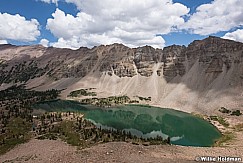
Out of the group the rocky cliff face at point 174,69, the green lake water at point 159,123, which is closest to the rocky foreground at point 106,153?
the green lake water at point 159,123

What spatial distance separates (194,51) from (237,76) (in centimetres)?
4277

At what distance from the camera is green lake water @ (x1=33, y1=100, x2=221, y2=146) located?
71.2 meters

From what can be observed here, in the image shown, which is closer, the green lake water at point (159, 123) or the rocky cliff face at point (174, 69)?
the green lake water at point (159, 123)

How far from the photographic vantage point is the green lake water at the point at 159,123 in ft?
234

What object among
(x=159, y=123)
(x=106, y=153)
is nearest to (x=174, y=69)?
(x=159, y=123)

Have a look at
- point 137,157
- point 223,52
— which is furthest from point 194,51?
point 137,157

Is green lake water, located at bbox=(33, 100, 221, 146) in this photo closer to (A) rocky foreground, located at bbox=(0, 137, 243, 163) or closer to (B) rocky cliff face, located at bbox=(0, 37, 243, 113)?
(A) rocky foreground, located at bbox=(0, 137, 243, 163)

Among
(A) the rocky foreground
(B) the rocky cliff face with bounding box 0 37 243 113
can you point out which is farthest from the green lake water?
(B) the rocky cliff face with bounding box 0 37 243 113

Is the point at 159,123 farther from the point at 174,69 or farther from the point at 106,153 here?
the point at 174,69

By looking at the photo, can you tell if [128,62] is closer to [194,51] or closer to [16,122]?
[194,51]

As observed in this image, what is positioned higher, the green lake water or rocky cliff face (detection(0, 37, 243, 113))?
rocky cliff face (detection(0, 37, 243, 113))

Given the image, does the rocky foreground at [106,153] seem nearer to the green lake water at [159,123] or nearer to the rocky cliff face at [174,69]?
the green lake water at [159,123]

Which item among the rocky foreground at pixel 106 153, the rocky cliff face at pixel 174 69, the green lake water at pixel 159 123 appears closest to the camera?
the rocky foreground at pixel 106 153

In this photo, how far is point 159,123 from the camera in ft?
302
